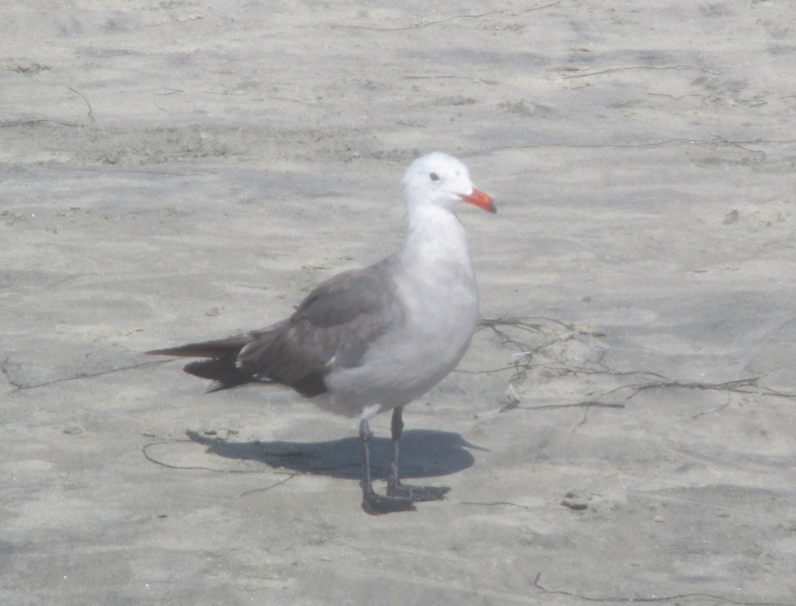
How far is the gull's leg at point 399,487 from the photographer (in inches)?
203

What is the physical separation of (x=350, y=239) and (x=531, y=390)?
226 cm

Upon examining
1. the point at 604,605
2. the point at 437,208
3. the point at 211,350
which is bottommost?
the point at 604,605

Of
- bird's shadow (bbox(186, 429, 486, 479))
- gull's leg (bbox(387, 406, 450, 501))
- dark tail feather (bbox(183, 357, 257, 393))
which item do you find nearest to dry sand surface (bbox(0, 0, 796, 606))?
bird's shadow (bbox(186, 429, 486, 479))

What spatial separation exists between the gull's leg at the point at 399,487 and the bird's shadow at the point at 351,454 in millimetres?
203

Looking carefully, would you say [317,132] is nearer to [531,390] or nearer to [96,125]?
[96,125]

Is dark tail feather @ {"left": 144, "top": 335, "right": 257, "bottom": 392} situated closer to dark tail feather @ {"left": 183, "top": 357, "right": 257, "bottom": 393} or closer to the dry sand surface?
dark tail feather @ {"left": 183, "top": 357, "right": 257, "bottom": 393}

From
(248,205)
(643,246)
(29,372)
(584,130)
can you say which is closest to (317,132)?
(248,205)

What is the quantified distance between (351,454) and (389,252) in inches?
92.6

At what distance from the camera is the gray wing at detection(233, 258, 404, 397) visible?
200 inches

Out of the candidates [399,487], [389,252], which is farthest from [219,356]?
[389,252]

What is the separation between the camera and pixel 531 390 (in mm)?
6113

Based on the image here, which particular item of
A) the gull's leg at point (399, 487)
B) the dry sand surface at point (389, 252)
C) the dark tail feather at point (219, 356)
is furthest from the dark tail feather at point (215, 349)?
the gull's leg at point (399, 487)

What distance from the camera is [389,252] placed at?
7734mm

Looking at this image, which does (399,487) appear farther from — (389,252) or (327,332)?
(389,252)
